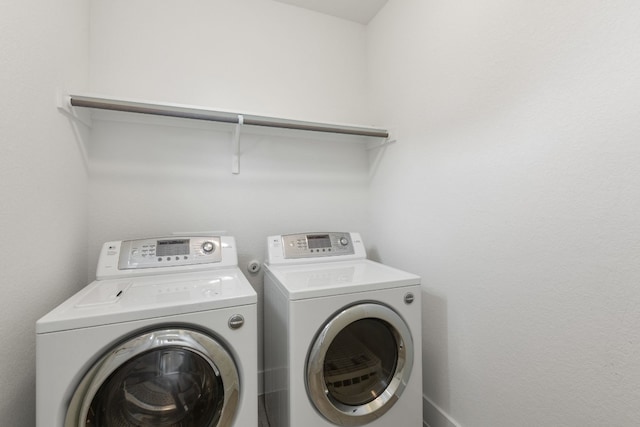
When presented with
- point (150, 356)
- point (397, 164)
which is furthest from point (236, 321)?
point (397, 164)

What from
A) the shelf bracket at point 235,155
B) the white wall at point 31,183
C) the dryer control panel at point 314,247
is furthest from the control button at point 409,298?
the white wall at point 31,183

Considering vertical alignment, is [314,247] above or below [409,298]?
above

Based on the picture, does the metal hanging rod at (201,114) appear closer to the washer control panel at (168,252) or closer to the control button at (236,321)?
the washer control panel at (168,252)

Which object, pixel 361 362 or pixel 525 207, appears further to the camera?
pixel 361 362

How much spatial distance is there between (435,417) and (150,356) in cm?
145

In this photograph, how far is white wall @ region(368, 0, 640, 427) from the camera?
786 mm

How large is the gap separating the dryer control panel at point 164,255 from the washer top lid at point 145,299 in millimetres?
48

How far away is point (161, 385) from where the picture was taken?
0.96 m

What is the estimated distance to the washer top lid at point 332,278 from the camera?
3.59 feet

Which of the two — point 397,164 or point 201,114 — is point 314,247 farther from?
point 201,114

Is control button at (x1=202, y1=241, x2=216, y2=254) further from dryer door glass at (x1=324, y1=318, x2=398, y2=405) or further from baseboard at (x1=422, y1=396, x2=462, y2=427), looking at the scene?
baseboard at (x1=422, y1=396, x2=462, y2=427)

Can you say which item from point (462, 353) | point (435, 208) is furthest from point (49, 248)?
point (462, 353)

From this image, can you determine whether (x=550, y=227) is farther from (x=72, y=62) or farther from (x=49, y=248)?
(x=72, y=62)

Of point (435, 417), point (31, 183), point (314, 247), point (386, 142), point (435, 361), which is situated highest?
point (386, 142)
